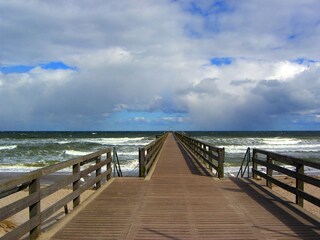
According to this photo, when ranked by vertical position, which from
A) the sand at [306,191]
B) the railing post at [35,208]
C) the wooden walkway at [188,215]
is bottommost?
the sand at [306,191]

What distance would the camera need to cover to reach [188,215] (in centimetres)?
690

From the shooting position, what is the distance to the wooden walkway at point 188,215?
573cm

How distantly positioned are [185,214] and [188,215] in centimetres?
10

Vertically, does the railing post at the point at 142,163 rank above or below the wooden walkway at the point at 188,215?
above

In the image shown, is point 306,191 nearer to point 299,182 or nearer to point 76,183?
point 299,182

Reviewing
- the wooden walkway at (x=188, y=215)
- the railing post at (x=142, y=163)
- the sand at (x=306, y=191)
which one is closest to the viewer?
the wooden walkway at (x=188, y=215)

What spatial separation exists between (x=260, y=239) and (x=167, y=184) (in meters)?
5.35

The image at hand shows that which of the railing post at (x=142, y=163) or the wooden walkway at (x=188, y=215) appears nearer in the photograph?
the wooden walkway at (x=188, y=215)

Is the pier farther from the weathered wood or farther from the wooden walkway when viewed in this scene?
the weathered wood

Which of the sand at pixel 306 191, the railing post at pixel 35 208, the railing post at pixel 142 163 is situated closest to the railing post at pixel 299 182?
the sand at pixel 306 191

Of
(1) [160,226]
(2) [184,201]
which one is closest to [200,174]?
(2) [184,201]

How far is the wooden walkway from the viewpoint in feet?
18.8

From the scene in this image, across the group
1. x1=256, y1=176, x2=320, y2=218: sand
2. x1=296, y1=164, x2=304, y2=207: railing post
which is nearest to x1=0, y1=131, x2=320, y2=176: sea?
x1=256, y1=176, x2=320, y2=218: sand

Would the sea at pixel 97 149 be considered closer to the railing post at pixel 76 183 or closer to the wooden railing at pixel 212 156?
the wooden railing at pixel 212 156
